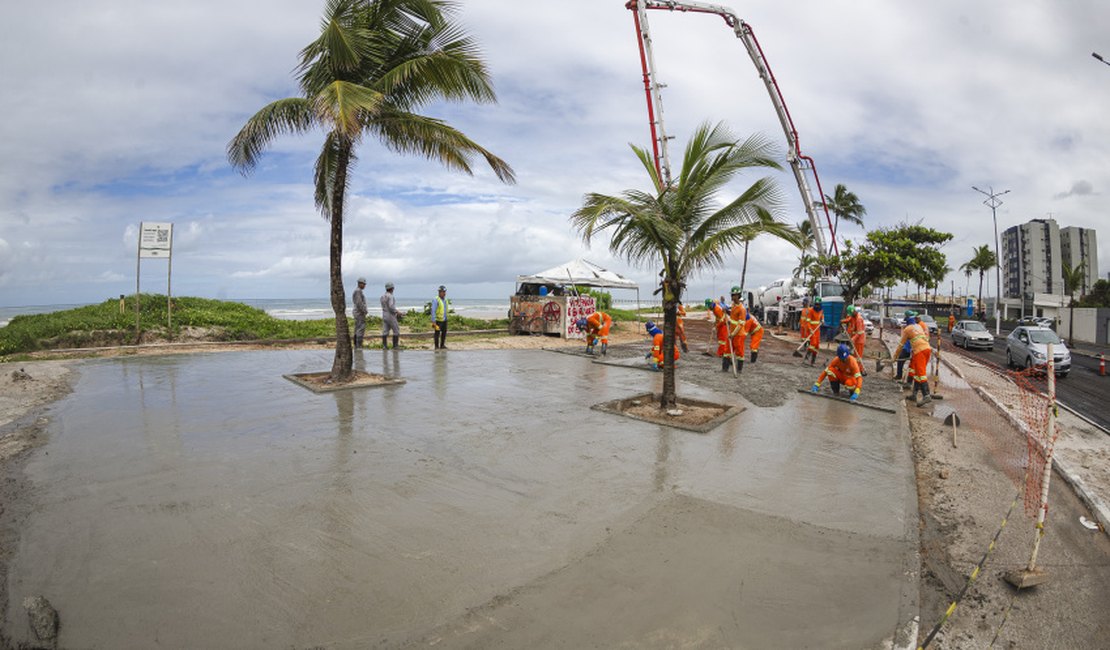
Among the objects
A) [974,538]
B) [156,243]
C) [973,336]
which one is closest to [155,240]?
[156,243]

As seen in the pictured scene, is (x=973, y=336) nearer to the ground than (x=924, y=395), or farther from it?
farther from it

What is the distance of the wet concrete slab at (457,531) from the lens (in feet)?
9.88

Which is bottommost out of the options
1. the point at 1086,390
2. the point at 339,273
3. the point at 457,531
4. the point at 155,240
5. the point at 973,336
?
the point at 1086,390

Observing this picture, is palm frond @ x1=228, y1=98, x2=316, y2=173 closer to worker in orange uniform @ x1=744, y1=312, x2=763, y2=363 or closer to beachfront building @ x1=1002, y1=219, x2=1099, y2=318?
worker in orange uniform @ x1=744, y1=312, x2=763, y2=363

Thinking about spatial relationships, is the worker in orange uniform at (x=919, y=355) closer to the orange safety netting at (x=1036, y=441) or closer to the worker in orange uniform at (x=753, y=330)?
the orange safety netting at (x=1036, y=441)

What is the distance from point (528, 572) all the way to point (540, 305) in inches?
666

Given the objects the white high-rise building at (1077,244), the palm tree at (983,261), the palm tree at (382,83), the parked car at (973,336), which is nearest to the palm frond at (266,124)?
the palm tree at (382,83)

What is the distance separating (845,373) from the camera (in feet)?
32.4

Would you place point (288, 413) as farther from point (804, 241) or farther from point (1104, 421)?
point (1104, 421)

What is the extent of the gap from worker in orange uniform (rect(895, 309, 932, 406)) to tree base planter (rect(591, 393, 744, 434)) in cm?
400

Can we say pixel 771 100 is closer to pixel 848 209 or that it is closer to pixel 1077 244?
pixel 848 209

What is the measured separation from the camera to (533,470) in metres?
5.42

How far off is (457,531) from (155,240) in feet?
48.4

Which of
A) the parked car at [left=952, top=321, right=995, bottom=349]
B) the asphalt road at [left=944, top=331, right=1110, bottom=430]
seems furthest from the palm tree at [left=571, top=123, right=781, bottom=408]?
the parked car at [left=952, top=321, right=995, bottom=349]
